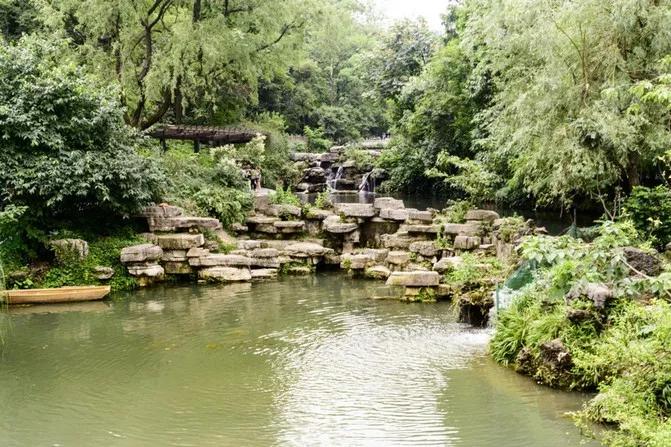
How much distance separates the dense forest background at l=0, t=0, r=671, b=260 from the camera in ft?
38.4

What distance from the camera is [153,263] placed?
14.9 metres

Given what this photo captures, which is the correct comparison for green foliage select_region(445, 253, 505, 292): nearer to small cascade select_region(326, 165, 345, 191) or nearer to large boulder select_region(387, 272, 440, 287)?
large boulder select_region(387, 272, 440, 287)

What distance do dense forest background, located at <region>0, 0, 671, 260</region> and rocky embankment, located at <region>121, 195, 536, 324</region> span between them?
96 centimetres

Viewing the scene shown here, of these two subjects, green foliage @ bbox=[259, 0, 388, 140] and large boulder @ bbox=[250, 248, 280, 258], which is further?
green foliage @ bbox=[259, 0, 388, 140]

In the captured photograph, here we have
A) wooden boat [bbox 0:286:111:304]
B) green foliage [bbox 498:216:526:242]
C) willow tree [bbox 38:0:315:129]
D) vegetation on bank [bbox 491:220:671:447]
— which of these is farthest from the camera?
willow tree [bbox 38:0:315:129]

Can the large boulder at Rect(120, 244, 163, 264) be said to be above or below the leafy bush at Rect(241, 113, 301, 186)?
below

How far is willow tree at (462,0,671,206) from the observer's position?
1134 cm

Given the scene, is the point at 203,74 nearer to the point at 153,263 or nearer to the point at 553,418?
the point at 153,263

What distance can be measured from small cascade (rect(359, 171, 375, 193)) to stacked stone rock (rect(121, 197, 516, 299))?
594 inches

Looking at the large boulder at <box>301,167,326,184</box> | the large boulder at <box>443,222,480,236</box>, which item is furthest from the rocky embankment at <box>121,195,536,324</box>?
the large boulder at <box>301,167,326,184</box>

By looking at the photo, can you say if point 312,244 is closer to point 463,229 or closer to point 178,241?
point 178,241

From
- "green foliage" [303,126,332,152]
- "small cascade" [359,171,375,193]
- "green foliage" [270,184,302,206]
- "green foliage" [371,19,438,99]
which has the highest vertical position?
"green foliage" [371,19,438,99]

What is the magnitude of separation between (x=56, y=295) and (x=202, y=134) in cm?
1299

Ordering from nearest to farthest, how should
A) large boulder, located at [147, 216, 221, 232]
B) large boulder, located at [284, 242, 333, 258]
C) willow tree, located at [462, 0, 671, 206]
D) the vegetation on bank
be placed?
the vegetation on bank → willow tree, located at [462, 0, 671, 206] → large boulder, located at [147, 216, 221, 232] → large boulder, located at [284, 242, 333, 258]
